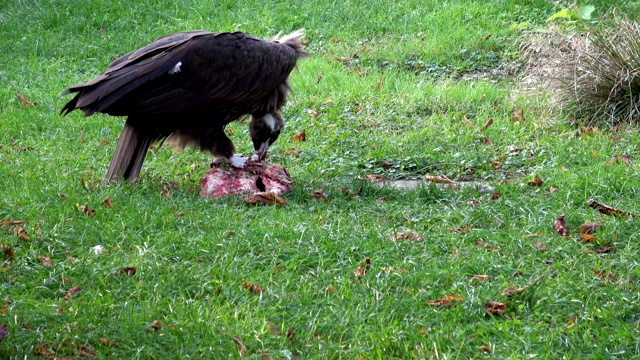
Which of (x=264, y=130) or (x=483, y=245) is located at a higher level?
(x=483, y=245)

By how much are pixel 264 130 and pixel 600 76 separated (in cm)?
323

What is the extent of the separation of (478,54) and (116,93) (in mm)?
5569

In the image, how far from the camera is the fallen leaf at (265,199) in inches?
249

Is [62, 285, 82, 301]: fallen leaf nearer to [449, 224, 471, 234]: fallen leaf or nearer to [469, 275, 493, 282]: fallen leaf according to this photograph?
[469, 275, 493, 282]: fallen leaf

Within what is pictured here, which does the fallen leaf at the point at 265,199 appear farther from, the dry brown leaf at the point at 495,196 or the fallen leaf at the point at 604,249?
the fallen leaf at the point at 604,249

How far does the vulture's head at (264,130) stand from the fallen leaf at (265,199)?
122 cm

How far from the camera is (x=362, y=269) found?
5.01m

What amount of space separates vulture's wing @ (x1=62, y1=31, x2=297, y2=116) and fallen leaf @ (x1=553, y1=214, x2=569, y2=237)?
8.42ft

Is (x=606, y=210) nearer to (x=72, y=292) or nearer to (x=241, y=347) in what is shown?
(x=241, y=347)

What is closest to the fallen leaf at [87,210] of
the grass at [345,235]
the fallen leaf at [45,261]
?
the grass at [345,235]

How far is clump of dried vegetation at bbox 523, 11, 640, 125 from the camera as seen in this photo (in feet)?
26.9

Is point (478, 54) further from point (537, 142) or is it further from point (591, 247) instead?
point (591, 247)

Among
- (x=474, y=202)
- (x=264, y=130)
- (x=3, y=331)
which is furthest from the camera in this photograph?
(x=264, y=130)

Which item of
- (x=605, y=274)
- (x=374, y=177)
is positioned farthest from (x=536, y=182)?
(x=605, y=274)
